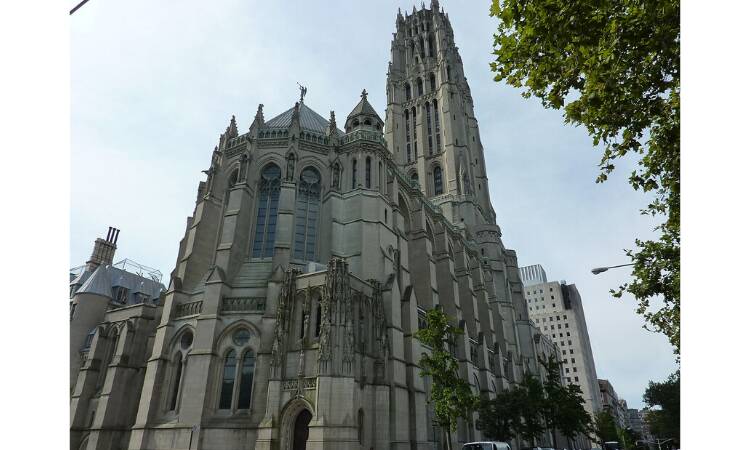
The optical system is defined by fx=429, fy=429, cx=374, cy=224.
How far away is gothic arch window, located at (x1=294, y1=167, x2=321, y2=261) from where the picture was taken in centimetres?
3130

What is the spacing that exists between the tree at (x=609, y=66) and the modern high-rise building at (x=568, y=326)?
125200mm

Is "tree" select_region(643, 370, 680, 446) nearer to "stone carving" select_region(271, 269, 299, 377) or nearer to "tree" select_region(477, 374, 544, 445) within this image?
"tree" select_region(477, 374, 544, 445)

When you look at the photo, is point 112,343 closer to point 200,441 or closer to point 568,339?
point 200,441

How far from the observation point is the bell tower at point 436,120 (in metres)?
60.2

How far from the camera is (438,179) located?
6338 cm

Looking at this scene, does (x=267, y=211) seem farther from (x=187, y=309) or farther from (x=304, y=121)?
(x=304, y=121)

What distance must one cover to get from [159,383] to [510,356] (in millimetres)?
38344

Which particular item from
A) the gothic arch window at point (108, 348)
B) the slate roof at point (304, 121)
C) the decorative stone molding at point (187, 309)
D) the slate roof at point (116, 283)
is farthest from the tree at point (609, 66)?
the slate roof at point (116, 283)

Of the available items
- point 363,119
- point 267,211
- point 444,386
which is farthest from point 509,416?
point 363,119

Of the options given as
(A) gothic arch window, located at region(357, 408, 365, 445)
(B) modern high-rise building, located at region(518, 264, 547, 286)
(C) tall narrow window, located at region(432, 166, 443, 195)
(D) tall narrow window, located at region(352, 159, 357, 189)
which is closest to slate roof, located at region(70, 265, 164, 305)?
(D) tall narrow window, located at region(352, 159, 357, 189)

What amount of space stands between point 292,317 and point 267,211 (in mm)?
10131

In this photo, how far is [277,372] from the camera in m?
23.5

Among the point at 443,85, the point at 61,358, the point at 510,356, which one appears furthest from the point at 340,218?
the point at 443,85

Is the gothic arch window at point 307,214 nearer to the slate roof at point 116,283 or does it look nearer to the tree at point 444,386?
the tree at point 444,386
